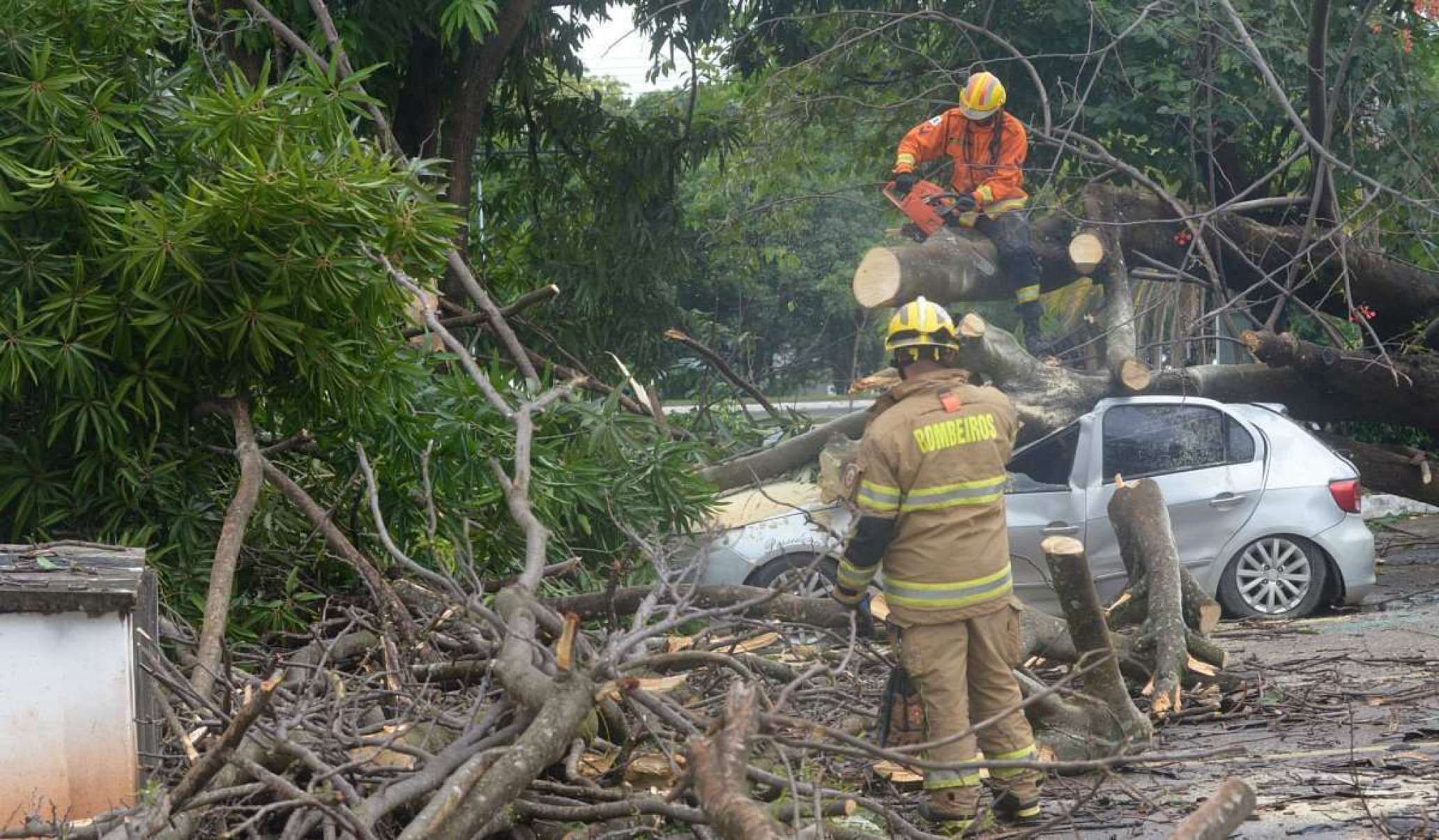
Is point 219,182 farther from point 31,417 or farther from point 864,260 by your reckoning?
point 864,260

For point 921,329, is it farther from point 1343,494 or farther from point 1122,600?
point 1343,494

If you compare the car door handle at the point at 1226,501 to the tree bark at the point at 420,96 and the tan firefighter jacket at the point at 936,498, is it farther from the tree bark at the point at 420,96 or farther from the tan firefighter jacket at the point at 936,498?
the tree bark at the point at 420,96

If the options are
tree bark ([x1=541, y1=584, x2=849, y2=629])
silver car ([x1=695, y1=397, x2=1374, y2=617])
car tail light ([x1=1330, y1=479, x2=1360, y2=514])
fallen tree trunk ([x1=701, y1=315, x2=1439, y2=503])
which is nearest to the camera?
tree bark ([x1=541, y1=584, x2=849, y2=629])

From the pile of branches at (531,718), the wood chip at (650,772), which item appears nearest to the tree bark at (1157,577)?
the pile of branches at (531,718)

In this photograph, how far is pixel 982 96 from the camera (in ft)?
29.8

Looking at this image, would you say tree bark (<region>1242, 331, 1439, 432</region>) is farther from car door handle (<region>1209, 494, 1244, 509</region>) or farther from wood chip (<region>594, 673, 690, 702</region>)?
wood chip (<region>594, 673, 690, 702</region>)

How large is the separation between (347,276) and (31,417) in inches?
54.6

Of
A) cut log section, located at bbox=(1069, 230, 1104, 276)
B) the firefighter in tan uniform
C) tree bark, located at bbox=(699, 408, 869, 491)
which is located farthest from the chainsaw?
the firefighter in tan uniform

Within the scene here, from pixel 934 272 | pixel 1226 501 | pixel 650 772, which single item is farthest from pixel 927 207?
pixel 650 772

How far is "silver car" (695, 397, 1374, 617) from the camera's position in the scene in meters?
8.92

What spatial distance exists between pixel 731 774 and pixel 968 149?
6.89 meters

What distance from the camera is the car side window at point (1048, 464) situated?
29.6 feet

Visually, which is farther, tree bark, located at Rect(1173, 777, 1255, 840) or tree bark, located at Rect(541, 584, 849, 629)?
tree bark, located at Rect(541, 584, 849, 629)

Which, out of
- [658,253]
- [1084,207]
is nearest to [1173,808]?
[1084,207]
